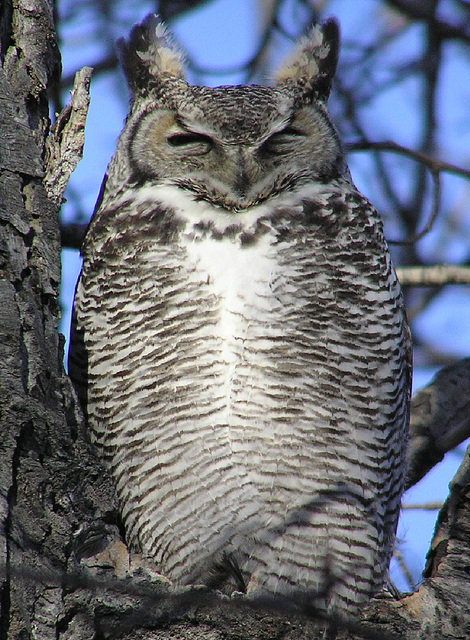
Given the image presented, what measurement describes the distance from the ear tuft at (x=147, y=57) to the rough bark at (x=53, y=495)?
46cm

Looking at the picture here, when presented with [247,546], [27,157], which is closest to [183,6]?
[27,157]

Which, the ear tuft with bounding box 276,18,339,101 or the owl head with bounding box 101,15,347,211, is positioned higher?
the ear tuft with bounding box 276,18,339,101

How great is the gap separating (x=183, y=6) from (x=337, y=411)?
2.87 metres

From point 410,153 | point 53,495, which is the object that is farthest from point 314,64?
point 53,495

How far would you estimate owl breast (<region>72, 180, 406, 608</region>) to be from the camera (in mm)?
2072

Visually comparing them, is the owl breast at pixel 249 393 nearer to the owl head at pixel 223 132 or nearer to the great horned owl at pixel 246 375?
the great horned owl at pixel 246 375

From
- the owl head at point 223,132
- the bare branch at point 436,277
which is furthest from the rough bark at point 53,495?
the bare branch at point 436,277

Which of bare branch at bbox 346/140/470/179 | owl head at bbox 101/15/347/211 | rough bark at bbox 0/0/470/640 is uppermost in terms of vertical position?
bare branch at bbox 346/140/470/179

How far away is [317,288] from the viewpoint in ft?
7.04

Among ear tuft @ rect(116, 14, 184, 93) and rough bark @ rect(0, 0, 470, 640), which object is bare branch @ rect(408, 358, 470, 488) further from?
ear tuft @ rect(116, 14, 184, 93)

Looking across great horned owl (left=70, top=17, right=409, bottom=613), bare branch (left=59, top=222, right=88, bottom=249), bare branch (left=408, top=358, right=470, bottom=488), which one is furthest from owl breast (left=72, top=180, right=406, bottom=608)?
bare branch (left=408, top=358, right=470, bottom=488)

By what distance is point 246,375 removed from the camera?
2.06 meters

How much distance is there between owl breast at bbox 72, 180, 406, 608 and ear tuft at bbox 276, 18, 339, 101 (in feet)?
2.10

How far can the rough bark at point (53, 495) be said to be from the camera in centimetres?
156
